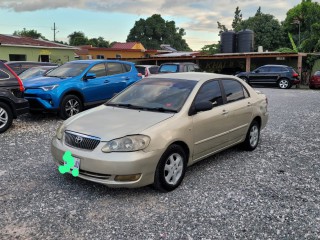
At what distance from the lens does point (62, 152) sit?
4219 millimetres

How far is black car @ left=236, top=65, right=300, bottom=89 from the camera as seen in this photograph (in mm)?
21156

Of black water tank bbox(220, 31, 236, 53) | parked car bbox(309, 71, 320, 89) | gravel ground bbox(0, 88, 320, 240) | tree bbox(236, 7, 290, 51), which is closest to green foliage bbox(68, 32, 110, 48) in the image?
tree bbox(236, 7, 290, 51)

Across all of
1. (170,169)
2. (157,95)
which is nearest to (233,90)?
(157,95)

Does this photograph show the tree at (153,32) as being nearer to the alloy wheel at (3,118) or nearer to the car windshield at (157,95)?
the alloy wheel at (3,118)

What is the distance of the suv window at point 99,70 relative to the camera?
30.8 feet

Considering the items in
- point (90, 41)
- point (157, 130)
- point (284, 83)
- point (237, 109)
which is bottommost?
point (157, 130)

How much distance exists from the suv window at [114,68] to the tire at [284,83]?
14.2 metres

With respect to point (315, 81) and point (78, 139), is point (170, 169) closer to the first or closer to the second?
point (78, 139)

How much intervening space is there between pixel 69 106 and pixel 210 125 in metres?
5.07

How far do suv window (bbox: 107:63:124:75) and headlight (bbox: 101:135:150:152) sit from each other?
6223 mm

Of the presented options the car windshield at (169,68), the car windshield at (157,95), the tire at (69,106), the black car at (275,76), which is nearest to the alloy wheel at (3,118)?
the tire at (69,106)

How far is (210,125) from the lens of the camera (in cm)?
493

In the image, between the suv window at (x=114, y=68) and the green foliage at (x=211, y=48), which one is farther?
the green foliage at (x=211, y=48)

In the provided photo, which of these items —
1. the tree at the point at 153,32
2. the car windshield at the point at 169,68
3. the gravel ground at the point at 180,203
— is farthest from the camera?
the tree at the point at 153,32
